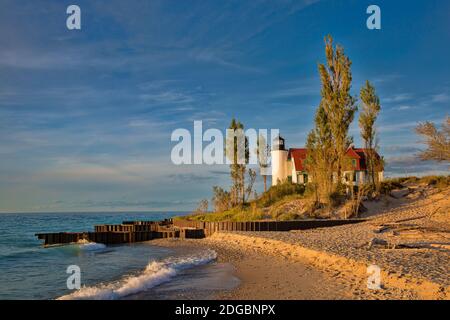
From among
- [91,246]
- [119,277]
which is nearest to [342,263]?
[119,277]

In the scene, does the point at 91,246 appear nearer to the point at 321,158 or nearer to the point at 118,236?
the point at 118,236

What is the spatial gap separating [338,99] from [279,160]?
1572 centimetres

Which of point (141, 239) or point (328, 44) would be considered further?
point (328, 44)

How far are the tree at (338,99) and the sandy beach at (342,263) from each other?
998 cm

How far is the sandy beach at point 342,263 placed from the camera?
1072 cm

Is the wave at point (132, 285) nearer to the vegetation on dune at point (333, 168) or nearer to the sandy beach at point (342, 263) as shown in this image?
the sandy beach at point (342, 263)

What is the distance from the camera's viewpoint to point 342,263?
572 inches

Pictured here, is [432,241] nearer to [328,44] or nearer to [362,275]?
[362,275]

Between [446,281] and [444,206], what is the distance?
24195 millimetres

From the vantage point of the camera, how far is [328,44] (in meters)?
38.2

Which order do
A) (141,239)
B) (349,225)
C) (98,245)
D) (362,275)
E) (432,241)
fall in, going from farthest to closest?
(141,239)
(98,245)
(349,225)
(432,241)
(362,275)

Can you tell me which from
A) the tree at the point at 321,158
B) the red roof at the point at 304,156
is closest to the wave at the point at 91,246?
the tree at the point at 321,158

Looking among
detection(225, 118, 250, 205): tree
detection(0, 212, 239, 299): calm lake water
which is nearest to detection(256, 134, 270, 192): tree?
detection(225, 118, 250, 205): tree
